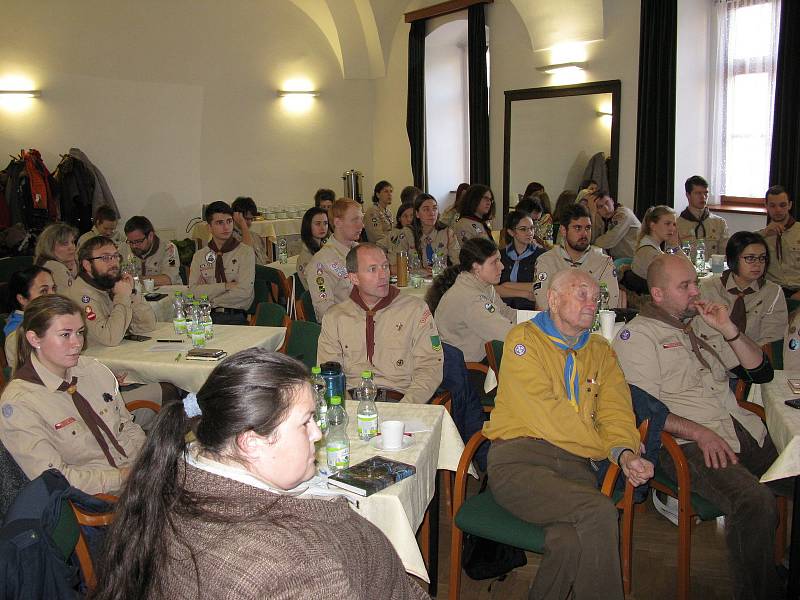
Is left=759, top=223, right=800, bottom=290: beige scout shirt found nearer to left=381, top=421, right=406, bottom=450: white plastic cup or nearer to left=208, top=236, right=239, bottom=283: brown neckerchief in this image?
left=208, top=236, right=239, bottom=283: brown neckerchief

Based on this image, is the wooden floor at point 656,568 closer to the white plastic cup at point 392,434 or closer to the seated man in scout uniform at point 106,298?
the white plastic cup at point 392,434

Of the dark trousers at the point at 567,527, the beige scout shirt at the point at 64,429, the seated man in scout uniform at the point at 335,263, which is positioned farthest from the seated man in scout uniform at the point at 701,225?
the beige scout shirt at the point at 64,429

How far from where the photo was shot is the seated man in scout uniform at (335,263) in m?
5.66

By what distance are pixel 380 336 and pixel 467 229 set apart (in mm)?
4045

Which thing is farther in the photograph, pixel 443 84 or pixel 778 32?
pixel 443 84

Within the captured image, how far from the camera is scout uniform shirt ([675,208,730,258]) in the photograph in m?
7.44

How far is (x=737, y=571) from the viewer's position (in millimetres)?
2963

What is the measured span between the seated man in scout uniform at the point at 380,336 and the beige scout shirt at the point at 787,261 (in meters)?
4.02

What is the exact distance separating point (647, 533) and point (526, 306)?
255 centimetres

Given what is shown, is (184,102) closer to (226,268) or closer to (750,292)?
(226,268)

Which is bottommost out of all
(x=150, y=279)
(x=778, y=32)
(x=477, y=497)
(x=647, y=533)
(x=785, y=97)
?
(x=647, y=533)

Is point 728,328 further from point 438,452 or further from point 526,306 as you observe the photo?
point 526,306

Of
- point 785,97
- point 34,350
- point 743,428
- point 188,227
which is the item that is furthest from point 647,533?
point 188,227

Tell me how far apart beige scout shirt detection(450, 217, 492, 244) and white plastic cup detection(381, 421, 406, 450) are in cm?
491
